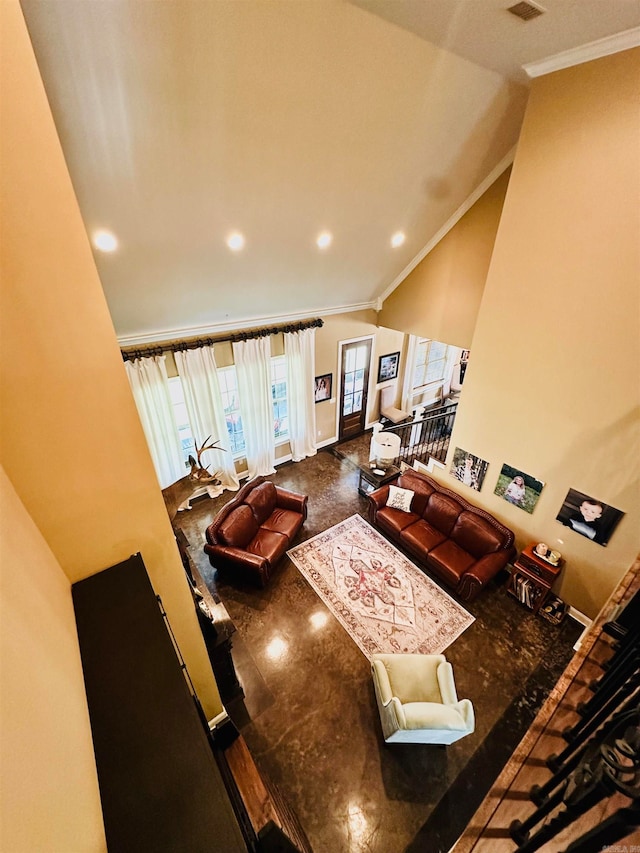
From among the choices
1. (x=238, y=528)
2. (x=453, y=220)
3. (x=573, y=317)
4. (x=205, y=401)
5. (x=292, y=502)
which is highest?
(x=453, y=220)

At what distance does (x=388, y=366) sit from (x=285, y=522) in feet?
14.5

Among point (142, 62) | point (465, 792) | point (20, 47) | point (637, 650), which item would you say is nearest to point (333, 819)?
point (465, 792)

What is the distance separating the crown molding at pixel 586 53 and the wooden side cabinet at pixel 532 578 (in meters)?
4.62

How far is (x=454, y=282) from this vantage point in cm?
536

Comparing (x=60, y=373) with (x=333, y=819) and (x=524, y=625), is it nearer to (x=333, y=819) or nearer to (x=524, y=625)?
(x=333, y=819)

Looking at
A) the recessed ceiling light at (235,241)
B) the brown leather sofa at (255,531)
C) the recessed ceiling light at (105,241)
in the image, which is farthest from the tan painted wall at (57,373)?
the recessed ceiling light at (235,241)

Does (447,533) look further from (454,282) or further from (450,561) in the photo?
(454,282)

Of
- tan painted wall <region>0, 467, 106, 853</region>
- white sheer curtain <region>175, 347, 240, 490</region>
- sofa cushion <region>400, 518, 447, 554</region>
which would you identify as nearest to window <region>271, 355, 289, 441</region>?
white sheer curtain <region>175, 347, 240, 490</region>

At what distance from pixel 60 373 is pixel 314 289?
15.2ft

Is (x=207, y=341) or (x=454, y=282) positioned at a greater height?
(x=454, y=282)

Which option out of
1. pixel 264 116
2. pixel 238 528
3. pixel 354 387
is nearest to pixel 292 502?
pixel 238 528

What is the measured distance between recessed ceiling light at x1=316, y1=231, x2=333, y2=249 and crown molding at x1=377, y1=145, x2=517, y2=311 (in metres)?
1.97

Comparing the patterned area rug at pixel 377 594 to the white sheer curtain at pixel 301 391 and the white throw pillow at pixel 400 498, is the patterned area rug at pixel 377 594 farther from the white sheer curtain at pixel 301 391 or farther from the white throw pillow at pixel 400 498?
the white sheer curtain at pixel 301 391

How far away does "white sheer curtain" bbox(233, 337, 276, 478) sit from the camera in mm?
5496
